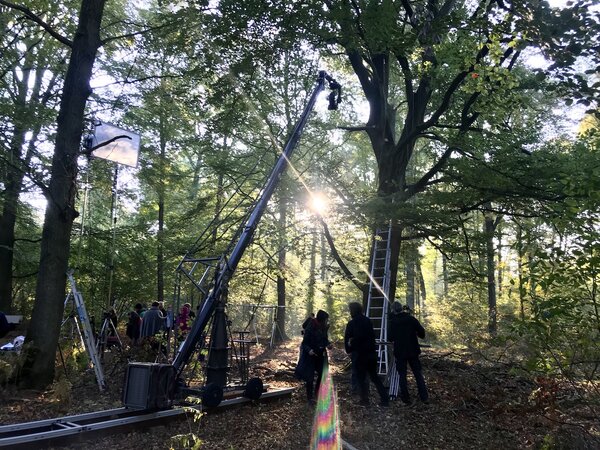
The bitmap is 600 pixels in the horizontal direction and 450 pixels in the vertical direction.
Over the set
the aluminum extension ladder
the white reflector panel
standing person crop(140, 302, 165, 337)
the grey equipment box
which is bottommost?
the grey equipment box

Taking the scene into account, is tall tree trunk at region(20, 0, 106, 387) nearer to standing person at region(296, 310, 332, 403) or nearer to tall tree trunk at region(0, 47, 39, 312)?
standing person at region(296, 310, 332, 403)

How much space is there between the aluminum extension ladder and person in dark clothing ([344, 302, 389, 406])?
6.91 ft

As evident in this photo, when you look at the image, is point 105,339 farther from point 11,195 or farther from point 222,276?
point 11,195

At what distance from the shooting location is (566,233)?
16.3 feet


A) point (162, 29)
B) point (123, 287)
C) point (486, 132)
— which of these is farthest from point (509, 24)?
point (123, 287)

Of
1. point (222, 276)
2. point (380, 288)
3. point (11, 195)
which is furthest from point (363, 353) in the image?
point (11, 195)

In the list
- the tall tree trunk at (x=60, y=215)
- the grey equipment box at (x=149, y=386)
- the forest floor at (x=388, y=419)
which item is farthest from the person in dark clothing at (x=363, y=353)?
the tall tree trunk at (x=60, y=215)

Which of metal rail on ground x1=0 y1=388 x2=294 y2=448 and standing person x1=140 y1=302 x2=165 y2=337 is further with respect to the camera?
standing person x1=140 y1=302 x2=165 y2=337

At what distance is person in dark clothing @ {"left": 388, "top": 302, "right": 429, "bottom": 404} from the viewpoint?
27.5 ft

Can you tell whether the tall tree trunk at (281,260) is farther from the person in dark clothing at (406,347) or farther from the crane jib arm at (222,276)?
the person in dark clothing at (406,347)

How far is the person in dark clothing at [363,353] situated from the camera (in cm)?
820

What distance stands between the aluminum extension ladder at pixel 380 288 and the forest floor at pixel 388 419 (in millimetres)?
1435

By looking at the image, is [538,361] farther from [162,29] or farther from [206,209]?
[206,209]

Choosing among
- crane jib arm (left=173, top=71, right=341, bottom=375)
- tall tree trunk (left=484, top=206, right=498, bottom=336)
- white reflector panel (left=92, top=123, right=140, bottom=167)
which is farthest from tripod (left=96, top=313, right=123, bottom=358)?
tall tree trunk (left=484, top=206, right=498, bottom=336)
